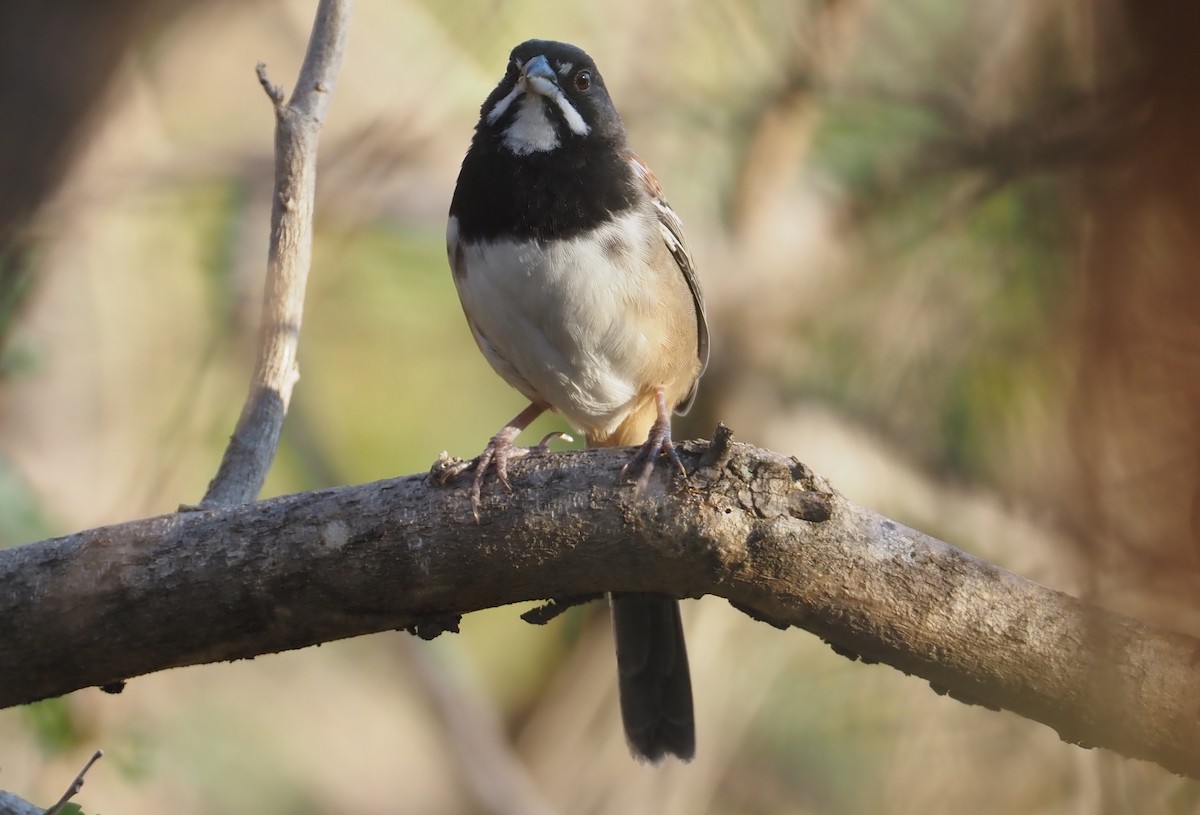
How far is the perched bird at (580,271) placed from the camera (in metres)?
3.35

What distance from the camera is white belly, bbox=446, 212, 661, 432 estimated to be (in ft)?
10.9

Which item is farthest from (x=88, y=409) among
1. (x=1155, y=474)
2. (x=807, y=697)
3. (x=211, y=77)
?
(x=1155, y=474)

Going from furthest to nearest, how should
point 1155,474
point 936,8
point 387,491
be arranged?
1. point 936,8
2. point 387,491
3. point 1155,474

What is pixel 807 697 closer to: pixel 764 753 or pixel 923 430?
pixel 764 753

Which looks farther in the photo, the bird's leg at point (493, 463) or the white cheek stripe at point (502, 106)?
the white cheek stripe at point (502, 106)

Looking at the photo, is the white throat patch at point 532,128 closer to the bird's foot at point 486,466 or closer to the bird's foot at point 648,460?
the bird's foot at point 486,466

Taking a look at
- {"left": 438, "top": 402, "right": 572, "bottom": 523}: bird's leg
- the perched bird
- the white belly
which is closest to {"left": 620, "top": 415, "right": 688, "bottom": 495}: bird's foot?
{"left": 438, "top": 402, "right": 572, "bottom": 523}: bird's leg

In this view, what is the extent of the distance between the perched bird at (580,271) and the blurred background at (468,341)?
3.46ft

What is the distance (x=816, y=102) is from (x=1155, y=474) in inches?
223

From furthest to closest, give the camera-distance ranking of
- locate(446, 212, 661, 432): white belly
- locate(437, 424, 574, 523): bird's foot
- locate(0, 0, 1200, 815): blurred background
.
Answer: locate(0, 0, 1200, 815): blurred background < locate(446, 212, 661, 432): white belly < locate(437, 424, 574, 523): bird's foot

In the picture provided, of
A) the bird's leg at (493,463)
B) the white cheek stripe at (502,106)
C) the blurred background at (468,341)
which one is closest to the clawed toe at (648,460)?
the bird's leg at (493,463)

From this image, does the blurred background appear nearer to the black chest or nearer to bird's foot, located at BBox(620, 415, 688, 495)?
the black chest

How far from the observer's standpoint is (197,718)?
7.22 meters

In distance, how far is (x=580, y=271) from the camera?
3.33 metres
